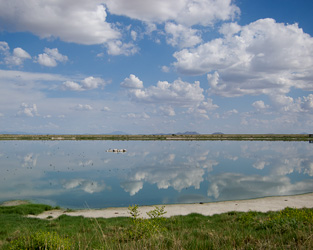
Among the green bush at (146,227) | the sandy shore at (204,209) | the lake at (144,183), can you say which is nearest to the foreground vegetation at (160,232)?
the green bush at (146,227)

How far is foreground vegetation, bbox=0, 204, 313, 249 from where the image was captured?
811 cm

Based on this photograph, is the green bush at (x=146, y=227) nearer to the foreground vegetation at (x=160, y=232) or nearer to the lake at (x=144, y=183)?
the foreground vegetation at (x=160, y=232)

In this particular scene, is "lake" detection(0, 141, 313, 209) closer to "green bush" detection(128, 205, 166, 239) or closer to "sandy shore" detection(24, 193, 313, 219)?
"sandy shore" detection(24, 193, 313, 219)

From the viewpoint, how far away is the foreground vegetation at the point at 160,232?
8109 millimetres

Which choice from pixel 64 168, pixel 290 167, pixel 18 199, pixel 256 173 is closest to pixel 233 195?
pixel 256 173

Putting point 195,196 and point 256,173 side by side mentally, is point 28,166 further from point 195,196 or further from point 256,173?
point 256,173

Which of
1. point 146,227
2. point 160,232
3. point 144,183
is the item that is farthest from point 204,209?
point 144,183

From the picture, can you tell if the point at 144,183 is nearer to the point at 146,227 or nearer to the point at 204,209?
the point at 204,209

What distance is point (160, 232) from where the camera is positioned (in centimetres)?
1074

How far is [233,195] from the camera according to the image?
2938 cm

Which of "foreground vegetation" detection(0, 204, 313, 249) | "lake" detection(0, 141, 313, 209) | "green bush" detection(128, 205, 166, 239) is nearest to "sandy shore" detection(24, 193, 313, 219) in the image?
"lake" detection(0, 141, 313, 209)

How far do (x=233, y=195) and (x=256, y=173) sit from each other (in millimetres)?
16934

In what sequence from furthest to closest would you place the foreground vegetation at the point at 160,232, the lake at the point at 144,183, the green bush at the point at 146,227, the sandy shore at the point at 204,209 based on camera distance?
1. the lake at the point at 144,183
2. the sandy shore at the point at 204,209
3. the green bush at the point at 146,227
4. the foreground vegetation at the point at 160,232

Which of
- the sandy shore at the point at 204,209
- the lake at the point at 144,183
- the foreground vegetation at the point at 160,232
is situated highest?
the foreground vegetation at the point at 160,232
